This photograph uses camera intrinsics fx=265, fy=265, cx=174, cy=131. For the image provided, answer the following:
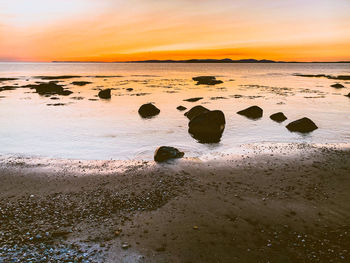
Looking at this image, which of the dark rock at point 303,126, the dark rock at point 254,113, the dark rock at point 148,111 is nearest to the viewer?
the dark rock at point 303,126

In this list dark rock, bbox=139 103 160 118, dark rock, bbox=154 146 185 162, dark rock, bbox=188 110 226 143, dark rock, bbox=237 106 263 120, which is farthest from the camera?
dark rock, bbox=139 103 160 118

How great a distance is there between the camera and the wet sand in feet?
24.6

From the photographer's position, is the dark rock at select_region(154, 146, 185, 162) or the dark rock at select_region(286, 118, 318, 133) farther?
the dark rock at select_region(286, 118, 318, 133)

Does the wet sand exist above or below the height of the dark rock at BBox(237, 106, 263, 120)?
below

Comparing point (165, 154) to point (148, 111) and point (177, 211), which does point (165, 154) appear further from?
point (148, 111)

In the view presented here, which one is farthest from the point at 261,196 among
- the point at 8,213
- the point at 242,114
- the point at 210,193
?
the point at 242,114

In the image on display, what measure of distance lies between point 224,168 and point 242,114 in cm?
1963

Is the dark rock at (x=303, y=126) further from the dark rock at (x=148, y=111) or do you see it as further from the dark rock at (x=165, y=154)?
the dark rock at (x=148, y=111)

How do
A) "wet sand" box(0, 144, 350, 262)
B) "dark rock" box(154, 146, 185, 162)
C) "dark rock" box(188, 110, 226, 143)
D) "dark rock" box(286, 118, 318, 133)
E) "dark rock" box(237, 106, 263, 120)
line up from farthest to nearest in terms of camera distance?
"dark rock" box(237, 106, 263, 120)
"dark rock" box(286, 118, 318, 133)
"dark rock" box(188, 110, 226, 143)
"dark rock" box(154, 146, 185, 162)
"wet sand" box(0, 144, 350, 262)

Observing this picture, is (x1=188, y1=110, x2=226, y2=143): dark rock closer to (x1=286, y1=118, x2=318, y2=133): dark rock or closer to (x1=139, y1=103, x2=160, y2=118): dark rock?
(x1=286, y1=118, x2=318, y2=133): dark rock

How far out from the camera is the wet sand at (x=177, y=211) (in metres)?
7.49

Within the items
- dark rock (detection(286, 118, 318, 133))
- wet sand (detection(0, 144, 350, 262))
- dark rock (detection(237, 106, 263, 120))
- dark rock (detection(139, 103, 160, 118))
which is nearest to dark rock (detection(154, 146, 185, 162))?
wet sand (detection(0, 144, 350, 262))

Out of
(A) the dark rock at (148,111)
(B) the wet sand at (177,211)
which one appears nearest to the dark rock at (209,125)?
(B) the wet sand at (177,211)

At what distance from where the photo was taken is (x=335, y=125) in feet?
87.4
